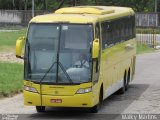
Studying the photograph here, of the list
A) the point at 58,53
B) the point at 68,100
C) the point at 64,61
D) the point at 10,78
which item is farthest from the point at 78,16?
the point at 10,78

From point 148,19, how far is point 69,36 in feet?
222

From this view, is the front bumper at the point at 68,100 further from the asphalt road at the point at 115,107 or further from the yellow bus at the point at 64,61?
the asphalt road at the point at 115,107

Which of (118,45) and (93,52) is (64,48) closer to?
(93,52)

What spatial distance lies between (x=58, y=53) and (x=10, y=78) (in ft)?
28.2

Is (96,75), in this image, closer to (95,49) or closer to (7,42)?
(95,49)

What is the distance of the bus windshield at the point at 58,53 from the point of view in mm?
16469

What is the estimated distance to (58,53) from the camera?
16.7 meters

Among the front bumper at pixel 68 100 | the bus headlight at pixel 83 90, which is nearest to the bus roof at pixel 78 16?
the bus headlight at pixel 83 90

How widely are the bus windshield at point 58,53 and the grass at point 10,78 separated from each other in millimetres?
4856

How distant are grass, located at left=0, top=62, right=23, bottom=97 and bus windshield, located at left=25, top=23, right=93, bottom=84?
191 inches

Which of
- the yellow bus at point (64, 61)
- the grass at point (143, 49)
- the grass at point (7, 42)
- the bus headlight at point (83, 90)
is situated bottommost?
the grass at point (143, 49)

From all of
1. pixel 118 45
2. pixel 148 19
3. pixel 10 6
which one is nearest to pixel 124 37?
pixel 118 45

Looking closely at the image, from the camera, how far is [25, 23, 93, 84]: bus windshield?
16.5 meters

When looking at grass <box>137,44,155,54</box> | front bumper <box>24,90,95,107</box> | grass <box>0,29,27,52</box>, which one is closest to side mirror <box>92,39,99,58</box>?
front bumper <box>24,90,95,107</box>
